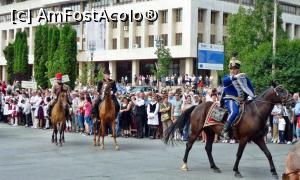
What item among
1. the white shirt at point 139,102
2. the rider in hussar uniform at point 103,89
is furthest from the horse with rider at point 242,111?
the white shirt at point 139,102

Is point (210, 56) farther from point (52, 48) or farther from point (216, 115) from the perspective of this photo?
point (52, 48)

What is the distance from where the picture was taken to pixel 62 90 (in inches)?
799

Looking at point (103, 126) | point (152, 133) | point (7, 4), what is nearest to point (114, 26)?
point (7, 4)

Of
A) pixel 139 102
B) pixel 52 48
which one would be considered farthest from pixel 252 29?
pixel 52 48

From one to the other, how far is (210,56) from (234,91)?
55.0 ft

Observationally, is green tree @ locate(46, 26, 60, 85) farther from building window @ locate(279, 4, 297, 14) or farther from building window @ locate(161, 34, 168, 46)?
building window @ locate(279, 4, 297, 14)

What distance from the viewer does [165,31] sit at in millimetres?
71438

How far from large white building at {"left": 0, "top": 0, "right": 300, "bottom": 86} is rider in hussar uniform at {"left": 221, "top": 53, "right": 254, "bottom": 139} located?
49.7m

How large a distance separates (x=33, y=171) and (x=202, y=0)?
5891 centimetres

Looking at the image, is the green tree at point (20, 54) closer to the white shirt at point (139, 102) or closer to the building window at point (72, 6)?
the building window at point (72, 6)

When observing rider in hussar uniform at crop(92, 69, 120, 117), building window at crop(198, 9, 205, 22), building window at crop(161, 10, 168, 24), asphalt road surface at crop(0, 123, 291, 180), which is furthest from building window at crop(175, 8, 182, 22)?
rider in hussar uniform at crop(92, 69, 120, 117)

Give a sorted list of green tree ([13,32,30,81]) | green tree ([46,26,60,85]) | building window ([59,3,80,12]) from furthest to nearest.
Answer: building window ([59,3,80,12]) < green tree ([13,32,30,81]) < green tree ([46,26,60,85])

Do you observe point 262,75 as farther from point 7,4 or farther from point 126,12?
point 7,4

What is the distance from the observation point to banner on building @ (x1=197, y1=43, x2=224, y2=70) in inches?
1167
